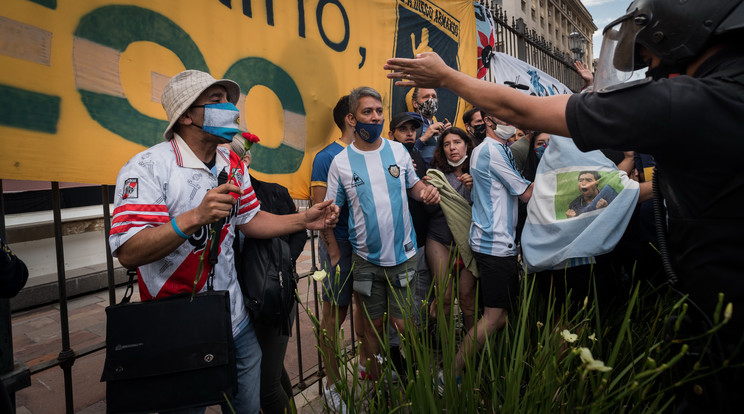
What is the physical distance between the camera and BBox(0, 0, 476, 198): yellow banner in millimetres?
1600

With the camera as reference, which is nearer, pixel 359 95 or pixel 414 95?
pixel 359 95

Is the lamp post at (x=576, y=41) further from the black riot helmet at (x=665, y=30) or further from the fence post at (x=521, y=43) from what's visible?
the black riot helmet at (x=665, y=30)

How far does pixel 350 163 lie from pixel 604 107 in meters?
1.63

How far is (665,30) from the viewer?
1164 millimetres

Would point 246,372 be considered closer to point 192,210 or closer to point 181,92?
point 192,210

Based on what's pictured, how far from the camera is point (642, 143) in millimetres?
1049

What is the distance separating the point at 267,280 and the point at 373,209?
854 mm

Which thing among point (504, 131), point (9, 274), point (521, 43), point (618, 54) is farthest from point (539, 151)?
point (9, 274)

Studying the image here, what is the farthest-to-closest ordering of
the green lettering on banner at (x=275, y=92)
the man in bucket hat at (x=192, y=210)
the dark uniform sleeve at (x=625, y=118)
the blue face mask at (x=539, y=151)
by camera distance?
the blue face mask at (x=539, y=151), the green lettering on banner at (x=275, y=92), the man in bucket hat at (x=192, y=210), the dark uniform sleeve at (x=625, y=118)

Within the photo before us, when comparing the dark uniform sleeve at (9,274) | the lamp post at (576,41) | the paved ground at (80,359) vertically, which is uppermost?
the lamp post at (576,41)

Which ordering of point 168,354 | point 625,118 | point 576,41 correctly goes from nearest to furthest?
point 625,118 → point 168,354 → point 576,41

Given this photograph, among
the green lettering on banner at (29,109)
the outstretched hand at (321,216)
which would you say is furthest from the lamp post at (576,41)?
the green lettering on banner at (29,109)

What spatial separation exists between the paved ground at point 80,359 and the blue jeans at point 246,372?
12.1 inches

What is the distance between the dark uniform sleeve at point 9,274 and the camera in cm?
129
